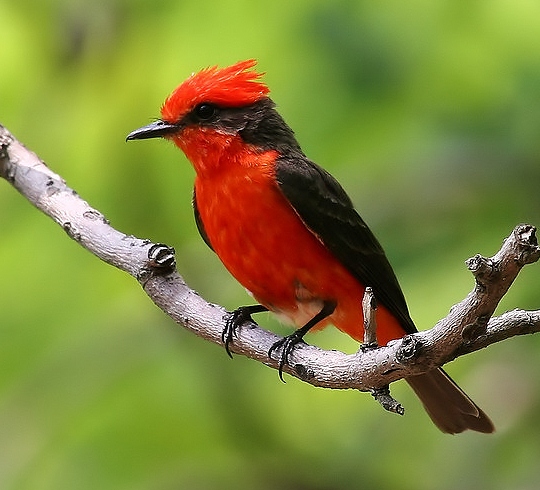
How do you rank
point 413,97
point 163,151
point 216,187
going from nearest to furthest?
1. point 216,187
2. point 413,97
3. point 163,151

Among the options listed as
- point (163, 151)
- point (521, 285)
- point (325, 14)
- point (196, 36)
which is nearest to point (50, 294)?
point (163, 151)

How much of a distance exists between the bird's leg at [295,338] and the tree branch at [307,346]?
0.06 metres

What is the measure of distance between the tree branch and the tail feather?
3.16 feet

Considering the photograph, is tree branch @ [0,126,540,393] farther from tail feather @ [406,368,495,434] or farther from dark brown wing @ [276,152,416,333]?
tail feather @ [406,368,495,434]

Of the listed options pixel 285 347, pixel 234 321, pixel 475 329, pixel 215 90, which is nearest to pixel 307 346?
pixel 285 347

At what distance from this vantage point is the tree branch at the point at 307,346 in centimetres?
285

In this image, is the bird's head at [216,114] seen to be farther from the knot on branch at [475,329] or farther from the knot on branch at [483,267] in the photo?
the knot on branch at [483,267]

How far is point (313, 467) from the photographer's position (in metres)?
5.28

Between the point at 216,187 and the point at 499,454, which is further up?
the point at 216,187

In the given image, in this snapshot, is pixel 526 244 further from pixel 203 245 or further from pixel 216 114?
pixel 203 245

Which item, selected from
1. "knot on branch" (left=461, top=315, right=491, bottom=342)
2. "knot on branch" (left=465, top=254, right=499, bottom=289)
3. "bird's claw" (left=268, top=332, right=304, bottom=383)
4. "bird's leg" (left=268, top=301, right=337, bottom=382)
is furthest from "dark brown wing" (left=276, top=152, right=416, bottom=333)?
"knot on branch" (left=465, top=254, right=499, bottom=289)

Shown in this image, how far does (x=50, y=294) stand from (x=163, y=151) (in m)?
0.99

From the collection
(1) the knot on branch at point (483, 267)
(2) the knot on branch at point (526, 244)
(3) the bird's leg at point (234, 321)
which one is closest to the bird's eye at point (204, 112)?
(3) the bird's leg at point (234, 321)

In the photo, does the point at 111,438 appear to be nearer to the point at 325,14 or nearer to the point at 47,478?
the point at 47,478
